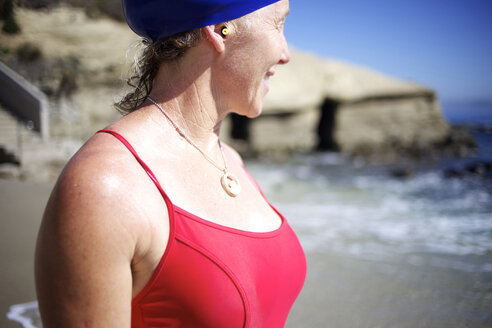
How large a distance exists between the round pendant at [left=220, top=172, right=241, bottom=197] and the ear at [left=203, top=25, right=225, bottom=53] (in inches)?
16.7

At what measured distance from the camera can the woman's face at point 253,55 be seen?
1094 millimetres

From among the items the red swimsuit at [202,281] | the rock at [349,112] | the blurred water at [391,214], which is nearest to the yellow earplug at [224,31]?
the red swimsuit at [202,281]

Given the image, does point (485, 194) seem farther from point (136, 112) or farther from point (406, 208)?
point (136, 112)

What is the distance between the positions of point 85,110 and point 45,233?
54.1 ft

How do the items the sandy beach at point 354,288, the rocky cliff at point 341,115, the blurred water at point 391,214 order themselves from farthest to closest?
the rocky cliff at point 341,115 < the blurred water at point 391,214 < the sandy beach at point 354,288

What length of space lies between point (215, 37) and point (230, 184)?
0.48 metres

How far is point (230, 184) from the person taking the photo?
4.17 ft

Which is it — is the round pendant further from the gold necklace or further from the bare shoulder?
the bare shoulder

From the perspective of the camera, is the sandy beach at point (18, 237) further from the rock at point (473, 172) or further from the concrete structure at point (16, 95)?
the rock at point (473, 172)

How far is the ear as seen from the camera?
1049 mm

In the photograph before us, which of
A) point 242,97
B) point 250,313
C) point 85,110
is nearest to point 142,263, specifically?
point 250,313

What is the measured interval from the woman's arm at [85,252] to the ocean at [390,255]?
7.04ft

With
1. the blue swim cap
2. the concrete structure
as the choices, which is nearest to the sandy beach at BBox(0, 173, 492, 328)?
the concrete structure

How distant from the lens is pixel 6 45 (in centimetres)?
323
